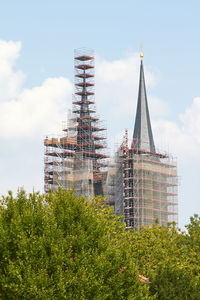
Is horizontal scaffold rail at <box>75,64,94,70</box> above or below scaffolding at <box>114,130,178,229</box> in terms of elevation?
above

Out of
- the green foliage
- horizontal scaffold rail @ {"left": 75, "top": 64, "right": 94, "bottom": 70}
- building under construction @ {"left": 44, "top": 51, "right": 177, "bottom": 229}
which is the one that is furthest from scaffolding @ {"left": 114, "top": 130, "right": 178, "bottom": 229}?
the green foliage

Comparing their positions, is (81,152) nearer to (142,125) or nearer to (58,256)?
(142,125)

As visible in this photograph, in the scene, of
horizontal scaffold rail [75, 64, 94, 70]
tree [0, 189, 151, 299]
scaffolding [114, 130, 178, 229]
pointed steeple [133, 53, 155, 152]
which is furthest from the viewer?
horizontal scaffold rail [75, 64, 94, 70]

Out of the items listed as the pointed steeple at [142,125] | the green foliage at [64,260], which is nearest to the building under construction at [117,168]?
the pointed steeple at [142,125]

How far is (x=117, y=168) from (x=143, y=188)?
6580 millimetres

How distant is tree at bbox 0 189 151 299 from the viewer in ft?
99.4

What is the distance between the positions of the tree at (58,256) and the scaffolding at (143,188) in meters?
67.5

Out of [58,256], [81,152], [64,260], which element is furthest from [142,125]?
[58,256]

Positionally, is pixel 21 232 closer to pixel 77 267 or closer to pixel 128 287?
pixel 77 267

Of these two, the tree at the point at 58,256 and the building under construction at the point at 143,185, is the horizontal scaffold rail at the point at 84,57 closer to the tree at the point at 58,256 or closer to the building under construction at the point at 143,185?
the building under construction at the point at 143,185

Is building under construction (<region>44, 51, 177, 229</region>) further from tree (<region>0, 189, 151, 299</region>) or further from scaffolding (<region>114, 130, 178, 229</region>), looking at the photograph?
tree (<region>0, 189, 151, 299</region>)

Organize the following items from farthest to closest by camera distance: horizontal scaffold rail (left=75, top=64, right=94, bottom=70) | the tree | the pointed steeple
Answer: horizontal scaffold rail (left=75, top=64, right=94, bottom=70), the pointed steeple, the tree

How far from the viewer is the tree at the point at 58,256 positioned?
1193 inches

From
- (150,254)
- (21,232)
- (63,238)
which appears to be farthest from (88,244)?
(150,254)
